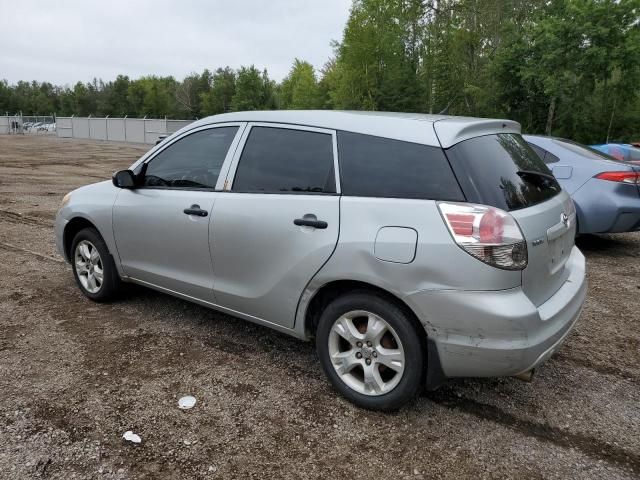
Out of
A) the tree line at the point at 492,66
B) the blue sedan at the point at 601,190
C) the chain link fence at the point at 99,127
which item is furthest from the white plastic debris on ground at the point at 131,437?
the chain link fence at the point at 99,127

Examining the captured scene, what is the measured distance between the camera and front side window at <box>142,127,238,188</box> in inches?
143

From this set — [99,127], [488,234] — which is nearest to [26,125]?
[99,127]

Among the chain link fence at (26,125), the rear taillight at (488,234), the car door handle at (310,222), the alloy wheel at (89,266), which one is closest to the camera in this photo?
the rear taillight at (488,234)

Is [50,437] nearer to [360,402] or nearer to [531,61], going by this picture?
[360,402]

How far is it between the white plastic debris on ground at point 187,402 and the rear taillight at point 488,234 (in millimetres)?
1789

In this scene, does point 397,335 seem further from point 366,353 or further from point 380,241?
point 380,241

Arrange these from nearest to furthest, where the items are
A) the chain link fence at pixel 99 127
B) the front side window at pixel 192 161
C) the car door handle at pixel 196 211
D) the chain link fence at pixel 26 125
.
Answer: the car door handle at pixel 196 211 < the front side window at pixel 192 161 < the chain link fence at pixel 99 127 < the chain link fence at pixel 26 125

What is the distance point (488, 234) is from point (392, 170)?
2.10 feet

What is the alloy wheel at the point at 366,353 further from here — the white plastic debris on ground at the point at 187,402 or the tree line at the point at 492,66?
the tree line at the point at 492,66

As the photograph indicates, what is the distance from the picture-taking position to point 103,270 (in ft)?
14.5

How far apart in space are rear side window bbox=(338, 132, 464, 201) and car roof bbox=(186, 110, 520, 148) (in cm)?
5

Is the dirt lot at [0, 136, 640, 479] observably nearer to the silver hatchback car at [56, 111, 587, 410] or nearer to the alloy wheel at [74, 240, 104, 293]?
the alloy wheel at [74, 240, 104, 293]

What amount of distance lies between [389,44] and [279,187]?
42076 millimetres

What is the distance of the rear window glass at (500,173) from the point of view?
8.55ft
